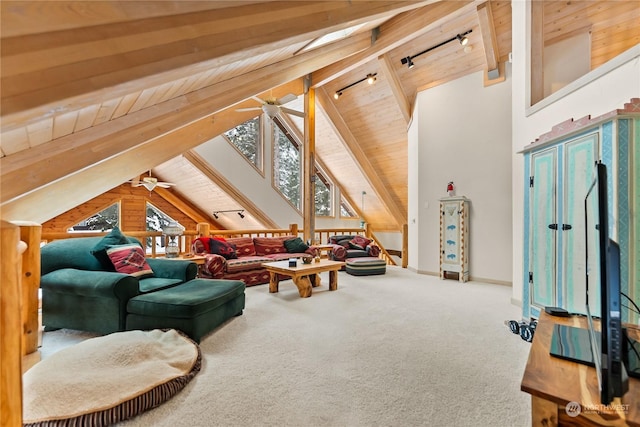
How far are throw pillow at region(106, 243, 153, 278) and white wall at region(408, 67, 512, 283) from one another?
4531 millimetres

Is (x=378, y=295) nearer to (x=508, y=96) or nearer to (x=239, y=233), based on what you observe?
(x=239, y=233)

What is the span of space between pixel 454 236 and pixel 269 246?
126 inches

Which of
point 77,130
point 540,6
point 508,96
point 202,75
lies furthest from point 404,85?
point 77,130

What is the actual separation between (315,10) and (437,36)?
12.2ft

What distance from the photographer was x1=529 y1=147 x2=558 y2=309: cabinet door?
2.51m

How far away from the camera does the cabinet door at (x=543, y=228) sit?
Result: 251 centimetres

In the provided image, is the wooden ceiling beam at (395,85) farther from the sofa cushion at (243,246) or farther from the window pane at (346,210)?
the sofa cushion at (243,246)

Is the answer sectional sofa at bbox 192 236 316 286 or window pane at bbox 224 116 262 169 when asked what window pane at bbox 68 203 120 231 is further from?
sectional sofa at bbox 192 236 316 286

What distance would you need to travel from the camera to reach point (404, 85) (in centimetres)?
570

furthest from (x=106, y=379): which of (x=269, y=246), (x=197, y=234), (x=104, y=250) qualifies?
(x=269, y=246)

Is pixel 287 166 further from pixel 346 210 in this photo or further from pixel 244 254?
pixel 244 254
